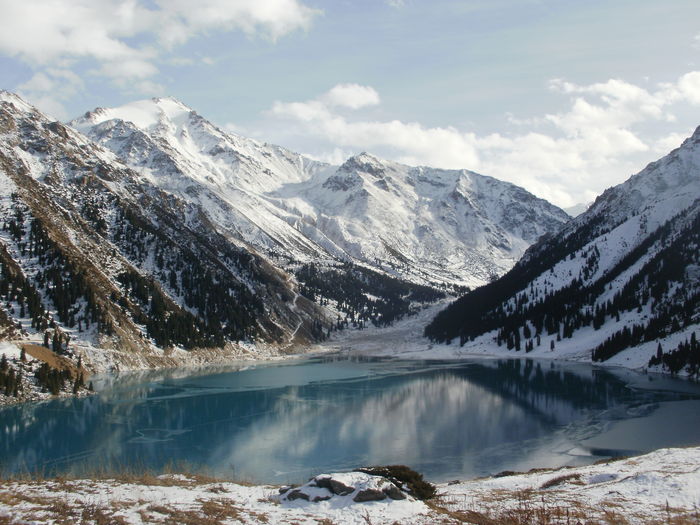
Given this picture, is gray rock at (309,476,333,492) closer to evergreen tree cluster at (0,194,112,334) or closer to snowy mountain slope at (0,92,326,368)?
snowy mountain slope at (0,92,326,368)

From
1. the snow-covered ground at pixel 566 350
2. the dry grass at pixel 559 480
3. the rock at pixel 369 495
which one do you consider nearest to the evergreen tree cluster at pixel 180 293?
the snow-covered ground at pixel 566 350

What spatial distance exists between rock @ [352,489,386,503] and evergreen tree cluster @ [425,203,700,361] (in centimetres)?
11096

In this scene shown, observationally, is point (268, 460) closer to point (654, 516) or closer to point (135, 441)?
point (135, 441)

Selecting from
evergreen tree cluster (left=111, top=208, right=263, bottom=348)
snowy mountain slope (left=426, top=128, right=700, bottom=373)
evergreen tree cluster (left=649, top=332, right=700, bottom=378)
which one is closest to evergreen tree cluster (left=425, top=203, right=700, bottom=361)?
snowy mountain slope (left=426, top=128, right=700, bottom=373)

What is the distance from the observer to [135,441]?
5925cm

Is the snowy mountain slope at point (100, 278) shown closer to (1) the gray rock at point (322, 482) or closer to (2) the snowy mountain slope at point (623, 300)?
(2) the snowy mountain slope at point (623, 300)

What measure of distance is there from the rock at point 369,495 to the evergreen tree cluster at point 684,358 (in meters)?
95.4

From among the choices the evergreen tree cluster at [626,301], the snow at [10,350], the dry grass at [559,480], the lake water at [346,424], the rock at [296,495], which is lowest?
the lake water at [346,424]

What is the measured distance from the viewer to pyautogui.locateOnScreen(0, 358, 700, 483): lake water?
49.9 meters

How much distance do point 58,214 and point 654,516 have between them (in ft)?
537

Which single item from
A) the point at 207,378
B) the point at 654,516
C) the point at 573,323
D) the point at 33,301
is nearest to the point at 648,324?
the point at 573,323

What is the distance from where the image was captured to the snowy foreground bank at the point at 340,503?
2133cm

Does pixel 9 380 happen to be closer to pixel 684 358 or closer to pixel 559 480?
pixel 559 480

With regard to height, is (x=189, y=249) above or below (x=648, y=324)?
above
